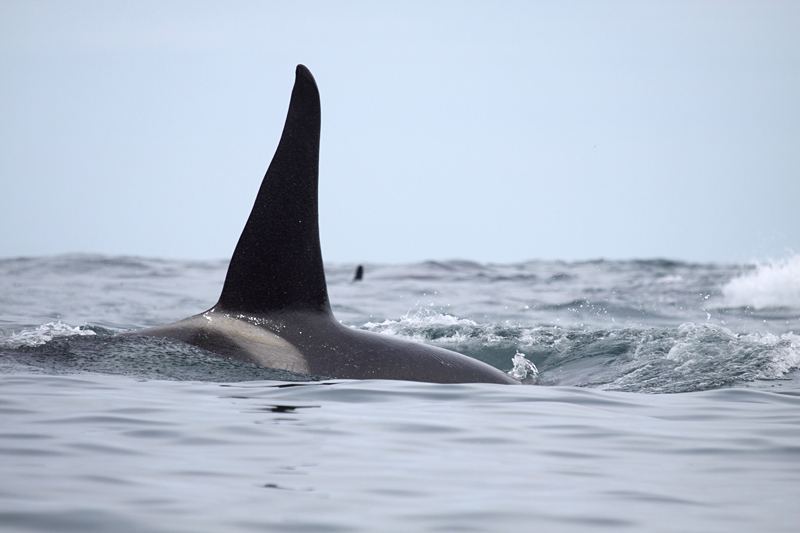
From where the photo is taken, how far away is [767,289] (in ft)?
73.4

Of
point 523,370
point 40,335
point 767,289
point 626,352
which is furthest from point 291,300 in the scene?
point 767,289

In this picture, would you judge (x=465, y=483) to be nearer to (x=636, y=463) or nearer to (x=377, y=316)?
(x=636, y=463)

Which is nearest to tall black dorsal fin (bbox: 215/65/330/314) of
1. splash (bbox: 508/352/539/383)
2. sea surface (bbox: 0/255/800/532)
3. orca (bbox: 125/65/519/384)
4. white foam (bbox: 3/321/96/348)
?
orca (bbox: 125/65/519/384)

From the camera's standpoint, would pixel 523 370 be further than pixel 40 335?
Yes

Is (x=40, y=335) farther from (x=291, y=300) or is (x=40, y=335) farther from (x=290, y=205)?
(x=290, y=205)

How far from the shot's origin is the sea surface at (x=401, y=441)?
10.8 ft

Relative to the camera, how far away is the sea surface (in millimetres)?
3287

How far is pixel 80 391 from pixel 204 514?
275 centimetres

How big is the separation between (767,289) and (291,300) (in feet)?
61.3

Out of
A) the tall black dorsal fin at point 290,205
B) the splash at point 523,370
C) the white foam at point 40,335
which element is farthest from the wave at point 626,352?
the white foam at point 40,335

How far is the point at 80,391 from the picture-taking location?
5566 millimetres

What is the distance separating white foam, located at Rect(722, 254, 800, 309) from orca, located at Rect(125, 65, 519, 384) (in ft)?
50.8

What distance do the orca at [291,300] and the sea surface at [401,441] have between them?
0.70 ft

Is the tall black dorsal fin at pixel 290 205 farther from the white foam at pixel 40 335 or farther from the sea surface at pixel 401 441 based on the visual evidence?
the white foam at pixel 40 335
